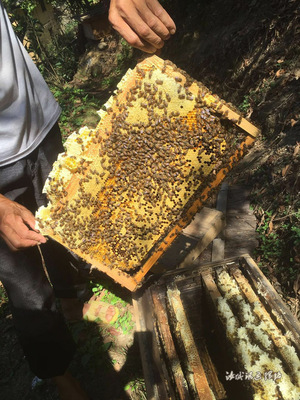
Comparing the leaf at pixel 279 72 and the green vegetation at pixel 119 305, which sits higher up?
the green vegetation at pixel 119 305

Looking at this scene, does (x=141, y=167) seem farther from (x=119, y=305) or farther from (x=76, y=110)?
(x=76, y=110)

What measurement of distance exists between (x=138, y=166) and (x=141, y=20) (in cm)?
105

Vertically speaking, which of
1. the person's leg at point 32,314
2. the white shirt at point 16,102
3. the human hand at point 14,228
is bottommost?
the person's leg at point 32,314

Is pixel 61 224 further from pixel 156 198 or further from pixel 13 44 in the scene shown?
pixel 13 44

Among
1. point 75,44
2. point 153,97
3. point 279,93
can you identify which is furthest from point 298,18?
point 75,44

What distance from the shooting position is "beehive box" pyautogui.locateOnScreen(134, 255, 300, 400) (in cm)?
194

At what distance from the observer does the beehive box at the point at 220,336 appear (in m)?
1.94

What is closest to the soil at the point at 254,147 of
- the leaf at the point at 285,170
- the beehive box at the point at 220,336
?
the leaf at the point at 285,170

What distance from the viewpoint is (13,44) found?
8.39 ft

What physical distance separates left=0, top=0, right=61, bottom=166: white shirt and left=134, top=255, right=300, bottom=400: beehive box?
1809 millimetres

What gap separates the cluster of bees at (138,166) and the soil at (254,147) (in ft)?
5.53

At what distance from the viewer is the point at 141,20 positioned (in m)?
1.99

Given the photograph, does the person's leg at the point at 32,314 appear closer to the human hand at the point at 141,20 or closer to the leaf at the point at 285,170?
the human hand at the point at 141,20

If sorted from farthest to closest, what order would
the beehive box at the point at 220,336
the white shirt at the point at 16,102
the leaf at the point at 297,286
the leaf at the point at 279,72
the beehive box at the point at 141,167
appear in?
the leaf at the point at 279,72 → the leaf at the point at 297,286 → the white shirt at the point at 16,102 → the beehive box at the point at 141,167 → the beehive box at the point at 220,336
